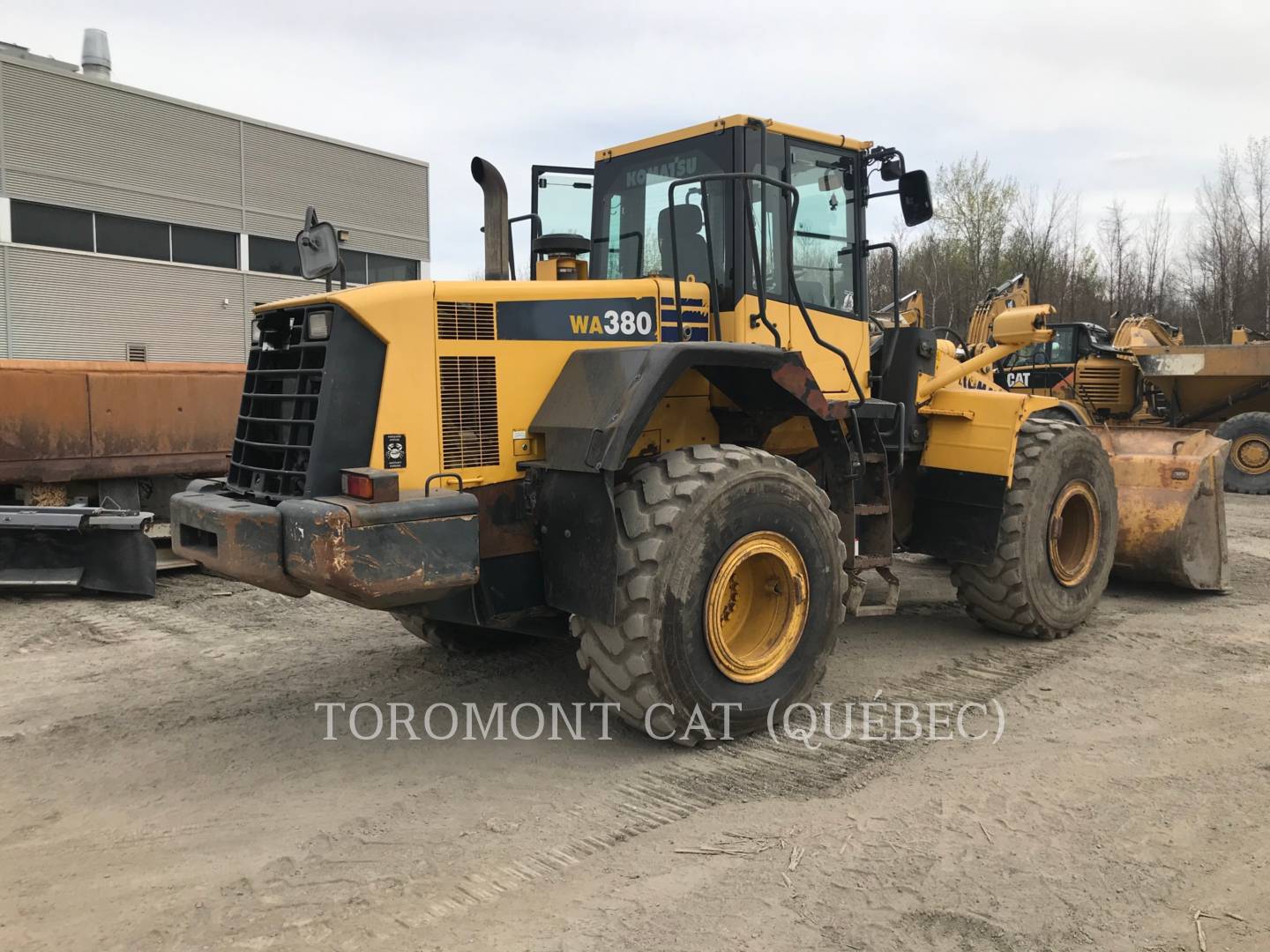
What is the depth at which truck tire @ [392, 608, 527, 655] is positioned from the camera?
5.79m

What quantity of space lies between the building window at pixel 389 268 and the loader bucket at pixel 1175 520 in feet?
76.3

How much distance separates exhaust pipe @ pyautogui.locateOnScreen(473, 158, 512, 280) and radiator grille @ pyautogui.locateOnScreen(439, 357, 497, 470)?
2.99 feet

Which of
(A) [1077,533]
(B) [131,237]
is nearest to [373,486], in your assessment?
(A) [1077,533]

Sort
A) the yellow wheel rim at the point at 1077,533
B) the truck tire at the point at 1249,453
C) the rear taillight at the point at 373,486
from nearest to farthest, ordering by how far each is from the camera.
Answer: the rear taillight at the point at 373,486
the yellow wheel rim at the point at 1077,533
the truck tire at the point at 1249,453

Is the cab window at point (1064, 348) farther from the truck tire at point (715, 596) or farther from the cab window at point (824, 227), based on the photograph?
the truck tire at point (715, 596)

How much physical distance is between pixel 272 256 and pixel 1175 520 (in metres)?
23.9

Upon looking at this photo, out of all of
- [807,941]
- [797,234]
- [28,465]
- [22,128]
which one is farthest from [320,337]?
[22,128]

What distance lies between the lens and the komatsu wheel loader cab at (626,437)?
13.2ft

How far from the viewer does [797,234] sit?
5.37 metres

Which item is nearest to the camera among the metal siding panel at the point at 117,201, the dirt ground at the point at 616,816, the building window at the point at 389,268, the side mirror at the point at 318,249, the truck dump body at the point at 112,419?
the dirt ground at the point at 616,816

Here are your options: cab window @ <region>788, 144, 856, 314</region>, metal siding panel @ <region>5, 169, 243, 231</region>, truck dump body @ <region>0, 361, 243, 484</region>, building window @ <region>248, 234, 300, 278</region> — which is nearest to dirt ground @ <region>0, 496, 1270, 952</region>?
cab window @ <region>788, 144, 856, 314</region>

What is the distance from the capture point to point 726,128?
16.6 feet

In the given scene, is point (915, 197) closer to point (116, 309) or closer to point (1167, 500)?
point (1167, 500)

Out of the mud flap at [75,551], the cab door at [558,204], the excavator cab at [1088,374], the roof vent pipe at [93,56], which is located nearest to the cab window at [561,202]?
the cab door at [558,204]
